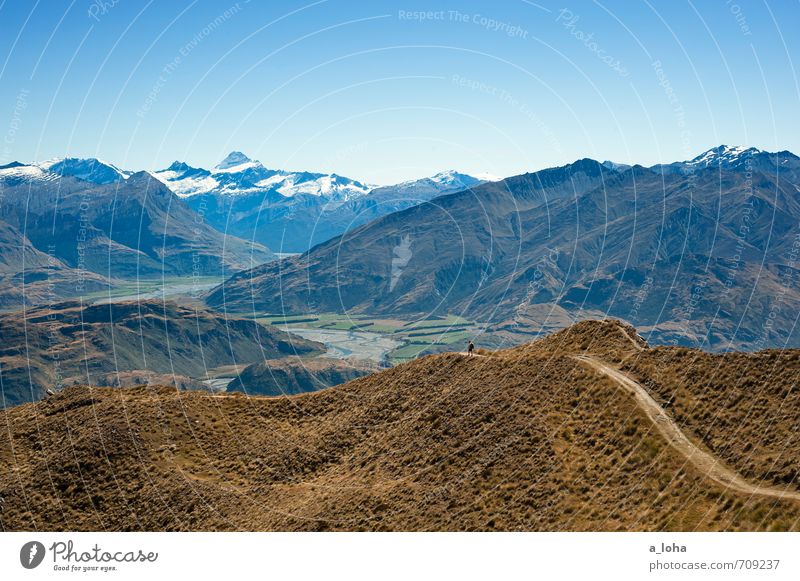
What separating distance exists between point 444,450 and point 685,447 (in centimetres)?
1935

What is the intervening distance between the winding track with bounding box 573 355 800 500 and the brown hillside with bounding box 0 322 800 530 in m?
0.21

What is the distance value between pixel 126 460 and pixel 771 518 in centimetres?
5337

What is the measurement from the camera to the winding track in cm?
4788

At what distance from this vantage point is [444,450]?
63156 mm

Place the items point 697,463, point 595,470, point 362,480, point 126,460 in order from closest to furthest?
point 697,463
point 595,470
point 362,480
point 126,460

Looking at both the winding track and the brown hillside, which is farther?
the brown hillside

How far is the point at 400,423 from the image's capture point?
231 ft

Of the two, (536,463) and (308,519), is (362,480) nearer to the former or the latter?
(308,519)

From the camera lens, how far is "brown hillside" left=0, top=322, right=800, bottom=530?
2034 inches

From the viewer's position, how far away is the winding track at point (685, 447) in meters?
47.9

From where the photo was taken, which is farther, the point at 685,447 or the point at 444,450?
the point at 444,450

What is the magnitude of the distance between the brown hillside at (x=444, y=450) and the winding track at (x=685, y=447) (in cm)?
21

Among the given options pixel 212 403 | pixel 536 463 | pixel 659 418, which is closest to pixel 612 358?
pixel 659 418

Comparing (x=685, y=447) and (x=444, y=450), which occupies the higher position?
(x=685, y=447)
